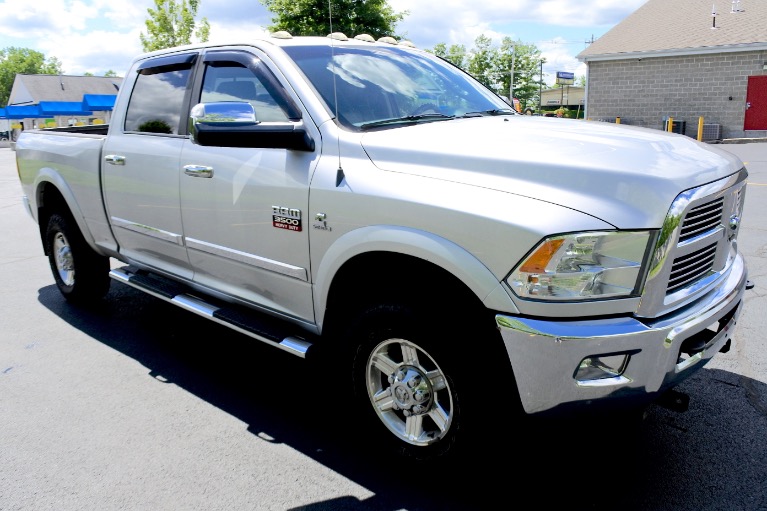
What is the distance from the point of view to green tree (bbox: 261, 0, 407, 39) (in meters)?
32.8

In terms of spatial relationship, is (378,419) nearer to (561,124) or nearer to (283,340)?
(283,340)

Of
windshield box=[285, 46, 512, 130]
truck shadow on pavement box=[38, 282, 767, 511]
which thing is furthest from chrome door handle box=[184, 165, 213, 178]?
truck shadow on pavement box=[38, 282, 767, 511]

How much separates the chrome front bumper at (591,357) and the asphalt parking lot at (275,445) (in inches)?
9.6

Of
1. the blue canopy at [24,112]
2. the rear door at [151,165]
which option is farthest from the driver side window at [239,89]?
the blue canopy at [24,112]

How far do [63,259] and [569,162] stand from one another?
4785 millimetres

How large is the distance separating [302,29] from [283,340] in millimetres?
32701

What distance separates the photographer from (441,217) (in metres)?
2.65

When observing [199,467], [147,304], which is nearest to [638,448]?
[199,467]

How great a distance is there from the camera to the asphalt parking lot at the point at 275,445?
2916 mm

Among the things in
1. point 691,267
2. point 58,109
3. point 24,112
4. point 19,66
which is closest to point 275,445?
point 691,267

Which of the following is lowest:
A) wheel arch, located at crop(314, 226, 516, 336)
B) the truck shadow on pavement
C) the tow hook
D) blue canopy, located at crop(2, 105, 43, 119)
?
the truck shadow on pavement

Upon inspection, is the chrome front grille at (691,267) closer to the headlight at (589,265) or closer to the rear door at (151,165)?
the headlight at (589,265)

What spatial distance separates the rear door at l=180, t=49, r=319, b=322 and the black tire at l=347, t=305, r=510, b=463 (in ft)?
1.66

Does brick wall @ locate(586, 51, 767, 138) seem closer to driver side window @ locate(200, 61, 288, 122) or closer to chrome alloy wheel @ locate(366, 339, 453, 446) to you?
driver side window @ locate(200, 61, 288, 122)
